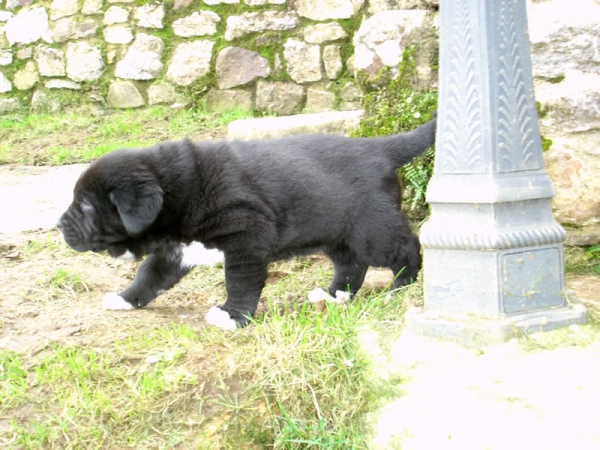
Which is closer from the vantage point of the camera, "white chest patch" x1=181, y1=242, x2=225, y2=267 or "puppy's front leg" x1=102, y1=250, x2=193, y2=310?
"white chest patch" x1=181, y1=242, x2=225, y2=267

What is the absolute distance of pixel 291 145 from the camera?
10.9ft

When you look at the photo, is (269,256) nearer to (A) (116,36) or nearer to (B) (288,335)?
Answer: (B) (288,335)

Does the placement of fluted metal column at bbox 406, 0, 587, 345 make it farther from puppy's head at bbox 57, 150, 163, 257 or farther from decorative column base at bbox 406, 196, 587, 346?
puppy's head at bbox 57, 150, 163, 257

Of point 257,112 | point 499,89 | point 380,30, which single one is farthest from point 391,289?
point 257,112

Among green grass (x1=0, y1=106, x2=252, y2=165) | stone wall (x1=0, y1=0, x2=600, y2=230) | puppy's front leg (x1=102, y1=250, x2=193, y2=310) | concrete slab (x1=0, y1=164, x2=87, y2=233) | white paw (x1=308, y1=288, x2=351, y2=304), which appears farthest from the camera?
stone wall (x1=0, y1=0, x2=600, y2=230)

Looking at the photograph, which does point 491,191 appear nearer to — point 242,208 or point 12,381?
point 242,208

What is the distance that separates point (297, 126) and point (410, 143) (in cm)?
126

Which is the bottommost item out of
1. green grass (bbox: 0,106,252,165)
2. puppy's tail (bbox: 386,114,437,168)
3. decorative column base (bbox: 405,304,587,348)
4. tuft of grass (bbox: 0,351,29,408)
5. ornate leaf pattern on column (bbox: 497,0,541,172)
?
tuft of grass (bbox: 0,351,29,408)

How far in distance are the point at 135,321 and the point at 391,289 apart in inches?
46.9

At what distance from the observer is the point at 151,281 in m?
3.36

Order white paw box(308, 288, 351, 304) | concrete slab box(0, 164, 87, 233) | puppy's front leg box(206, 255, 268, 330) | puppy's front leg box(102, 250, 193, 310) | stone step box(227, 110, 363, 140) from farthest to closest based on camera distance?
concrete slab box(0, 164, 87, 233)
stone step box(227, 110, 363, 140)
white paw box(308, 288, 351, 304)
puppy's front leg box(102, 250, 193, 310)
puppy's front leg box(206, 255, 268, 330)

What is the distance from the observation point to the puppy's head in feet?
9.74

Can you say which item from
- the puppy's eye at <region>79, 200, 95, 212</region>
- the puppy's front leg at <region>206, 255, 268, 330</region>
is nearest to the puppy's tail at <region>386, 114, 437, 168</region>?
the puppy's front leg at <region>206, 255, 268, 330</region>

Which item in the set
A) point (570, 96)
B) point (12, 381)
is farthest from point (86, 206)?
point (570, 96)
